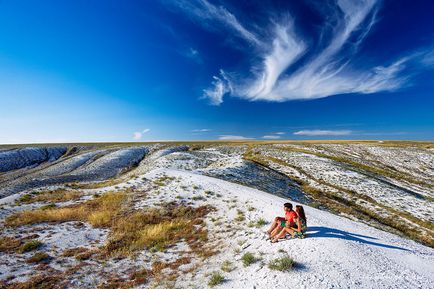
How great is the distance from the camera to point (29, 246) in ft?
45.9

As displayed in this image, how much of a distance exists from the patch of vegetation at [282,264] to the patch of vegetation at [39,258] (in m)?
11.0

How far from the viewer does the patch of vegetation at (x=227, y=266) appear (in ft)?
36.1

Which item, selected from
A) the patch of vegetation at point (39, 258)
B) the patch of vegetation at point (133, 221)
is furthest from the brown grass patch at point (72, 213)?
the patch of vegetation at point (39, 258)

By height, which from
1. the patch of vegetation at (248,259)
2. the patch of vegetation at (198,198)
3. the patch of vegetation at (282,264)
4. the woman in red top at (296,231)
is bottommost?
the patch of vegetation at (198,198)

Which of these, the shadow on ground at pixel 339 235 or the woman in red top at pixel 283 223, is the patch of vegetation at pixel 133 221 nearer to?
the woman in red top at pixel 283 223

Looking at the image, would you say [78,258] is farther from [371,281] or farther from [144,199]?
[371,281]

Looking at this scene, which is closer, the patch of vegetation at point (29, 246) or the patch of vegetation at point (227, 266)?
the patch of vegetation at point (227, 266)

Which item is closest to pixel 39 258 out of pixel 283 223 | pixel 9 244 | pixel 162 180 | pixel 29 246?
pixel 29 246

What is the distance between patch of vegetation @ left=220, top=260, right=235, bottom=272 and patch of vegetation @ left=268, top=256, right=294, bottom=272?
5.65 ft

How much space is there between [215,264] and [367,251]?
671 cm

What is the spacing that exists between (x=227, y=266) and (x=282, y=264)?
2.53m

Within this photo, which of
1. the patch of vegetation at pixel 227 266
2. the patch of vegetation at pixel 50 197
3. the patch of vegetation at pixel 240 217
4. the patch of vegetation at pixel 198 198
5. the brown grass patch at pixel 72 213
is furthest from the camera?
the patch of vegetation at pixel 50 197

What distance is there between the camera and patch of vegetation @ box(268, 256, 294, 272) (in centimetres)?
990

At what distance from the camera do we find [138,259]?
43.3 feet
